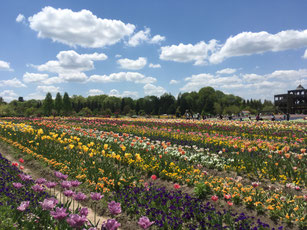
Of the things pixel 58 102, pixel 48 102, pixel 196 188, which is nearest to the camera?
pixel 196 188

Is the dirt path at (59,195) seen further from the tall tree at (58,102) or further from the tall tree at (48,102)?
the tall tree at (58,102)

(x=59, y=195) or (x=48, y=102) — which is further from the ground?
(x=48, y=102)

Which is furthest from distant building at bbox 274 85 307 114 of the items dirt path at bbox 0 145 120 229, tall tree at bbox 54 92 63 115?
dirt path at bbox 0 145 120 229

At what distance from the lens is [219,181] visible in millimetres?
5938

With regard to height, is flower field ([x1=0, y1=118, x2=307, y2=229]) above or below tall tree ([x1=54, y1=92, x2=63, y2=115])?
below

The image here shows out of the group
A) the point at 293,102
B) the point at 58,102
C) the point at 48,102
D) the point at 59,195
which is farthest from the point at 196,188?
the point at 293,102

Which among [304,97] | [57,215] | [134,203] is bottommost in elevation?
[134,203]

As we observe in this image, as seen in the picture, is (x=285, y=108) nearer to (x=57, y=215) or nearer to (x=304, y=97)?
(x=304, y=97)

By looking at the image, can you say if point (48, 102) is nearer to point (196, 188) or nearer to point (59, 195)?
point (59, 195)

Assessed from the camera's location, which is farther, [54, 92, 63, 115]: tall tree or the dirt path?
[54, 92, 63, 115]: tall tree

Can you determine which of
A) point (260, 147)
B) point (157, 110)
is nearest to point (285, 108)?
point (157, 110)

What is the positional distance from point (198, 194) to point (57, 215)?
3.53 metres

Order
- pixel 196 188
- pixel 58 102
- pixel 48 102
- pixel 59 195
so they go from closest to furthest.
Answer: pixel 196 188 → pixel 59 195 → pixel 48 102 → pixel 58 102

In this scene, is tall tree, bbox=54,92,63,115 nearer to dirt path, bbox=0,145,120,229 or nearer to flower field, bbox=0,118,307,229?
dirt path, bbox=0,145,120,229
